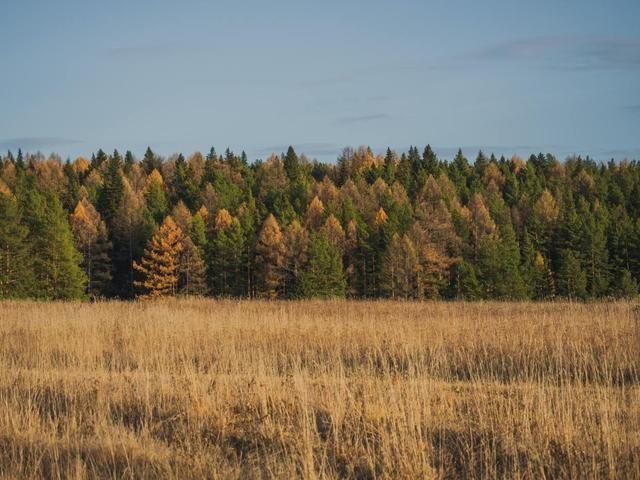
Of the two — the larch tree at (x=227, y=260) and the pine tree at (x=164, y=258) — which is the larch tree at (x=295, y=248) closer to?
the larch tree at (x=227, y=260)

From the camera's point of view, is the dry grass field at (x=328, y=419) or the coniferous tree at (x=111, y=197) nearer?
the dry grass field at (x=328, y=419)

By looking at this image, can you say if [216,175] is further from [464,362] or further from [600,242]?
[464,362]

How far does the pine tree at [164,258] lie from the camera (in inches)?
2164

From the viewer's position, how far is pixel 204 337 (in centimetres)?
1361

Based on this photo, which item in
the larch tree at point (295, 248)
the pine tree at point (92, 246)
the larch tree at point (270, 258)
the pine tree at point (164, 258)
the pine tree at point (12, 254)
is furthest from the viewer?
the pine tree at point (92, 246)

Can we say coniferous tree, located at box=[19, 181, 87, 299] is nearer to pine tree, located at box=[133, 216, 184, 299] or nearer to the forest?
the forest

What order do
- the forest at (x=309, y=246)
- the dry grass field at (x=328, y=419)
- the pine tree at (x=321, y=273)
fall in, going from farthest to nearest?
the pine tree at (x=321, y=273) → the forest at (x=309, y=246) → the dry grass field at (x=328, y=419)

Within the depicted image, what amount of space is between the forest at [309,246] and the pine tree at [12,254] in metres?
0.07

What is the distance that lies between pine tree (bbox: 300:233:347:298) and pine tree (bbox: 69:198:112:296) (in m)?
18.7

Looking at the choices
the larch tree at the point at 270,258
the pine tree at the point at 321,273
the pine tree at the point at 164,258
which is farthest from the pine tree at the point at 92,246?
the pine tree at the point at 321,273

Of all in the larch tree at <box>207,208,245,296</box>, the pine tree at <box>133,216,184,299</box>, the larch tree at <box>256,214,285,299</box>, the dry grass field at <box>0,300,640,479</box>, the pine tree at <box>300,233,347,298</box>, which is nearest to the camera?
the dry grass field at <box>0,300,640,479</box>

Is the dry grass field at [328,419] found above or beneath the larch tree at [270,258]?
beneath

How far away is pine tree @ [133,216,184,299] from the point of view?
2164 inches

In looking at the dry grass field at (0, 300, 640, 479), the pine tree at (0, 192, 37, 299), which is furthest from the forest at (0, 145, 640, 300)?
the dry grass field at (0, 300, 640, 479)
